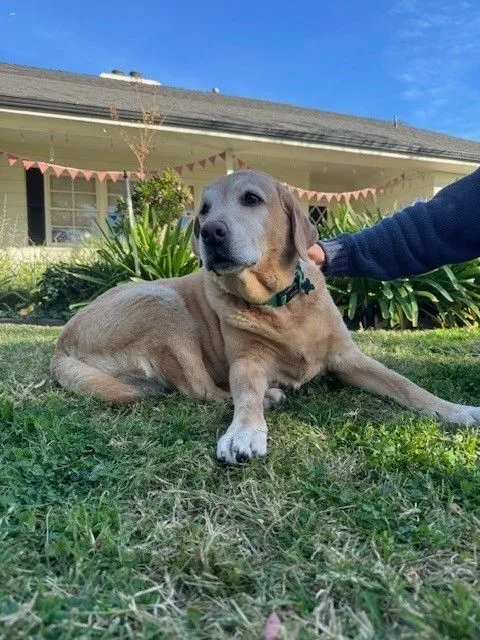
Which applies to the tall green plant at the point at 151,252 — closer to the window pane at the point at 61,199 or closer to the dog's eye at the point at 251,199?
the dog's eye at the point at 251,199

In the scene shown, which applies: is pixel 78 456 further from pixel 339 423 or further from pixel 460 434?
pixel 460 434

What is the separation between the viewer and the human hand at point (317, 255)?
283 cm

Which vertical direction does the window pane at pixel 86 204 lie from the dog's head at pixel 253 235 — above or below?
above

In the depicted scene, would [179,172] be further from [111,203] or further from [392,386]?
[392,386]

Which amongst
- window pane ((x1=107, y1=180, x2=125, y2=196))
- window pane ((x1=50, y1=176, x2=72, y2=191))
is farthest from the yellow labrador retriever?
window pane ((x1=107, y1=180, x2=125, y2=196))

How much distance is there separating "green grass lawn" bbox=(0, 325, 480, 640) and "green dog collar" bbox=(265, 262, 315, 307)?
0.53 m

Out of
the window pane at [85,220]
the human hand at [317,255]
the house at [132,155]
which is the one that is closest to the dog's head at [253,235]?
the human hand at [317,255]

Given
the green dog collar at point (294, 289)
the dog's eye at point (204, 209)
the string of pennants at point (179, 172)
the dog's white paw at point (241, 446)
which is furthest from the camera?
the string of pennants at point (179, 172)

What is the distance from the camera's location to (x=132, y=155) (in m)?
11.1

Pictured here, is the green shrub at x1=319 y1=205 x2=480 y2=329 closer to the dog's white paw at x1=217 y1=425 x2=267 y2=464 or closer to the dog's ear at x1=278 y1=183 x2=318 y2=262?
the dog's ear at x1=278 y1=183 x2=318 y2=262

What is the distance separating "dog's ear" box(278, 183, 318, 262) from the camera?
2450mm

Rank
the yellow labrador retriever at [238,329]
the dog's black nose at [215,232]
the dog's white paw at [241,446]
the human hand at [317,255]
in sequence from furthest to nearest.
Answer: the human hand at [317,255] < the yellow labrador retriever at [238,329] < the dog's black nose at [215,232] < the dog's white paw at [241,446]

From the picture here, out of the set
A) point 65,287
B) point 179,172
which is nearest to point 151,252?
point 65,287

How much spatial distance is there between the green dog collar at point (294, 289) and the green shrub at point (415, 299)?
326 centimetres
